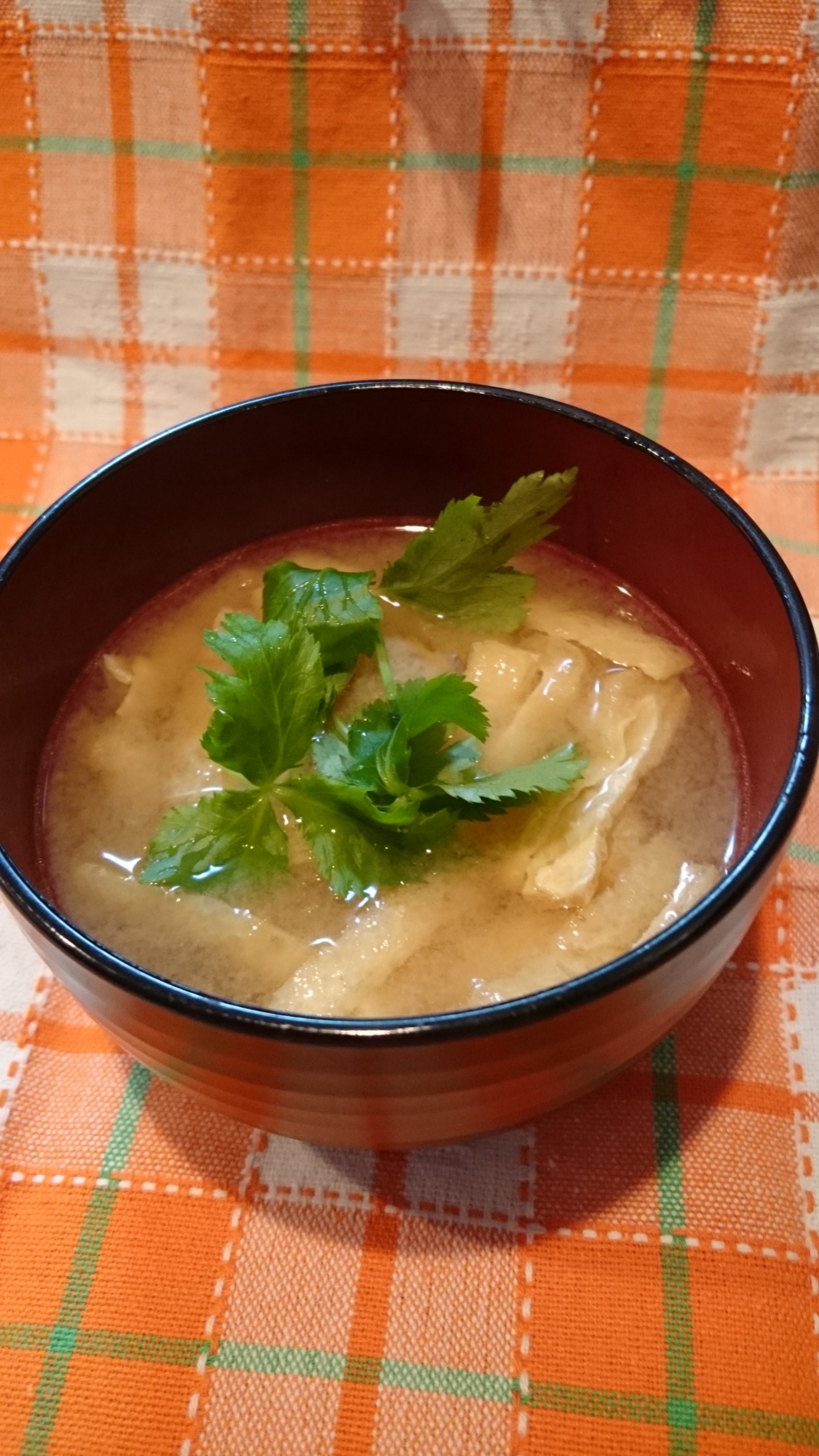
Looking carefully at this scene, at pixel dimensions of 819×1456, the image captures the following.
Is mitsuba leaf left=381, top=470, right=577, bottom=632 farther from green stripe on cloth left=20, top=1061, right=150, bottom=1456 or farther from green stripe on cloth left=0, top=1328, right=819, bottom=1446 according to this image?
green stripe on cloth left=0, top=1328, right=819, bottom=1446

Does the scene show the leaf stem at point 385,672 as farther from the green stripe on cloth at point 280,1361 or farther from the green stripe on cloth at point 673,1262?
the green stripe on cloth at point 280,1361

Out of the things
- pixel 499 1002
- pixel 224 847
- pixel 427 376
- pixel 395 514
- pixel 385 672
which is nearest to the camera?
pixel 499 1002

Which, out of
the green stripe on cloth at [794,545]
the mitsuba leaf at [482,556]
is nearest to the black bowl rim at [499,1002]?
the mitsuba leaf at [482,556]

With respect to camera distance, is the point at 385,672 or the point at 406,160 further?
the point at 406,160

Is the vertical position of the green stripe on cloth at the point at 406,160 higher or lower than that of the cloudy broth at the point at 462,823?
higher

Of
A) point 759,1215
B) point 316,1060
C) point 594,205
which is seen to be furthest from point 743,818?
point 594,205

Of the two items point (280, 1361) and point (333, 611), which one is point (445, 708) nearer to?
point (333, 611)

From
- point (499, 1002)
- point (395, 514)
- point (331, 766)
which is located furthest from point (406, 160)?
point (499, 1002)
